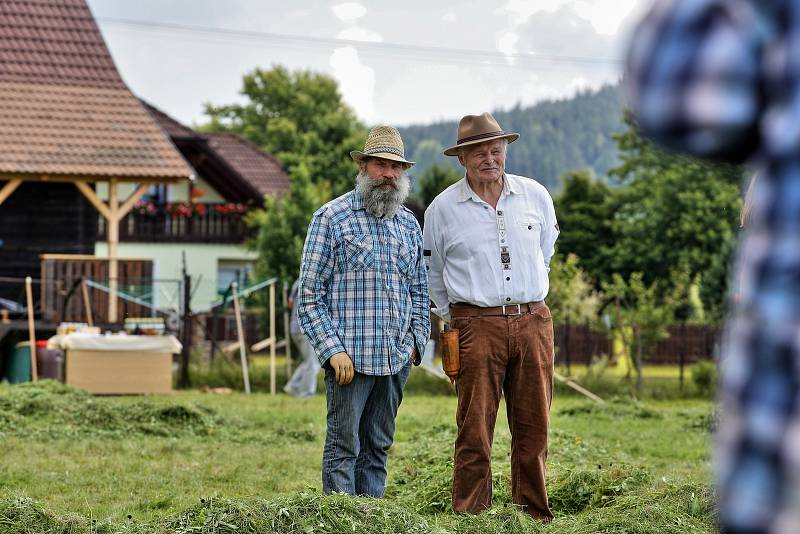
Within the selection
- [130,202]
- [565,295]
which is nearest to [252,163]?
[130,202]

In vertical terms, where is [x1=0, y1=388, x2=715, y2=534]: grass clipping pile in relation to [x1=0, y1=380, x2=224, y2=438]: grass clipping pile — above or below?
above

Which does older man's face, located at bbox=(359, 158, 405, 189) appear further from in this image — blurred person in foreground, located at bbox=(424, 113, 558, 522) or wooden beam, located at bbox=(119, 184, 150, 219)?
wooden beam, located at bbox=(119, 184, 150, 219)

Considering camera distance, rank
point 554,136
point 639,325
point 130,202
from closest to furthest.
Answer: point 639,325 < point 130,202 < point 554,136

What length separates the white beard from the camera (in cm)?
602

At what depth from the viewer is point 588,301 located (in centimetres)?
2397

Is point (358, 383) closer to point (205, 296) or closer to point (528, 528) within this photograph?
point (528, 528)

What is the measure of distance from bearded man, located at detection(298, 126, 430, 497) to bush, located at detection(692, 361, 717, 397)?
521 inches

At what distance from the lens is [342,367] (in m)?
5.87

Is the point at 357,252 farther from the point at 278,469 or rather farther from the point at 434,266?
the point at 278,469

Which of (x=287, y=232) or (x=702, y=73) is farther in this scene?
(x=287, y=232)

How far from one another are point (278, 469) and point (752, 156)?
7392 millimetres

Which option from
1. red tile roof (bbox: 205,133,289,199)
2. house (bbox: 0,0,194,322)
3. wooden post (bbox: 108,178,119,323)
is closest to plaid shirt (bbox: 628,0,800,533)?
wooden post (bbox: 108,178,119,323)

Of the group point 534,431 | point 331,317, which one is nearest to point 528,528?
point 534,431

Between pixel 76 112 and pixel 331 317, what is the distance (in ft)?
60.7
